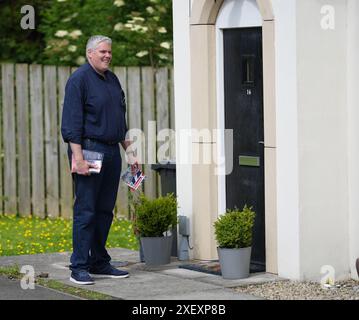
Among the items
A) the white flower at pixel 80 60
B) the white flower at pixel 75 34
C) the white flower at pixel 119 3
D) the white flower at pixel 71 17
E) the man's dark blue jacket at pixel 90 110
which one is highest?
the white flower at pixel 119 3

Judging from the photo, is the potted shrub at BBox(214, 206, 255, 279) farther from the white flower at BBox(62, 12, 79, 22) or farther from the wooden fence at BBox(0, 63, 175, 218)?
the white flower at BBox(62, 12, 79, 22)

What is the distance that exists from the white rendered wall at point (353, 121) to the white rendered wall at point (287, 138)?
23.0 inches

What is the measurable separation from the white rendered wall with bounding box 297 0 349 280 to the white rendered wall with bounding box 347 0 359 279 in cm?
4

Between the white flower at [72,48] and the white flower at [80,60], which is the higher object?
the white flower at [72,48]

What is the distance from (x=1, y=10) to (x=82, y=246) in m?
8.93

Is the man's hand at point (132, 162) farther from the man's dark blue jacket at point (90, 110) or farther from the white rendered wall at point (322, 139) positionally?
the white rendered wall at point (322, 139)

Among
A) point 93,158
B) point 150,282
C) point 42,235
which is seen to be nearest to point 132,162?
point 93,158

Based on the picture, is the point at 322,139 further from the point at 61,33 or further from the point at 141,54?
the point at 61,33

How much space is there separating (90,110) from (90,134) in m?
0.21

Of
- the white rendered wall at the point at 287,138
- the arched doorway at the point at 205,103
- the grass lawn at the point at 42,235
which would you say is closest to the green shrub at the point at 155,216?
the arched doorway at the point at 205,103

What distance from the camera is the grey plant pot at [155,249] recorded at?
11.0 metres

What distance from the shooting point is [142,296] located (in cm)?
942

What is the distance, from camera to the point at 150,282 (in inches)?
399
